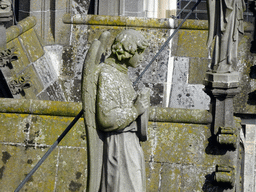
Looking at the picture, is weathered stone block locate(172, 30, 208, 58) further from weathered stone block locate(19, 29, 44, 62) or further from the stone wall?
the stone wall

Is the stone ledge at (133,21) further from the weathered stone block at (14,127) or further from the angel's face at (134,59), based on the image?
the angel's face at (134,59)

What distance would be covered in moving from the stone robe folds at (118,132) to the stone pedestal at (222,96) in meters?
2.85

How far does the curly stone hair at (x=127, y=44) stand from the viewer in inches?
188

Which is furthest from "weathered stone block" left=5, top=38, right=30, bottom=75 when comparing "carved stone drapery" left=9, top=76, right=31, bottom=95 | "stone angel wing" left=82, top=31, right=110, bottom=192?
"stone angel wing" left=82, top=31, right=110, bottom=192

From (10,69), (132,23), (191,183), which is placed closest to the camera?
(191,183)

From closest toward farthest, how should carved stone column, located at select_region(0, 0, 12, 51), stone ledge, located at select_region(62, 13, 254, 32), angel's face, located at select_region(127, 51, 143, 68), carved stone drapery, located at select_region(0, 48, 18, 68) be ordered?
angel's face, located at select_region(127, 51, 143, 68) → carved stone drapery, located at select_region(0, 48, 18, 68) → carved stone column, located at select_region(0, 0, 12, 51) → stone ledge, located at select_region(62, 13, 254, 32)

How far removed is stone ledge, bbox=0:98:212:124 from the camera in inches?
299

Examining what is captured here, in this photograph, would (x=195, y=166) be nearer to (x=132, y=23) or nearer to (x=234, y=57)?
(x=234, y=57)

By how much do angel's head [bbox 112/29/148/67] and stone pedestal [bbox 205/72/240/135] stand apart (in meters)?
3.08

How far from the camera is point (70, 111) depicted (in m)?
7.59

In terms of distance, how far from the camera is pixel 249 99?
Answer: 31.9 feet

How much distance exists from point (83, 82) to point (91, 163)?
2.38 ft

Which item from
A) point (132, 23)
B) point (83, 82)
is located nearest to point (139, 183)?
point (83, 82)

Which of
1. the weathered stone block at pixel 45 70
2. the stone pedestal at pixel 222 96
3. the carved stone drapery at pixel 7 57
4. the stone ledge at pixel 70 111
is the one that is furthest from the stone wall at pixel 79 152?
the weathered stone block at pixel 45 70
